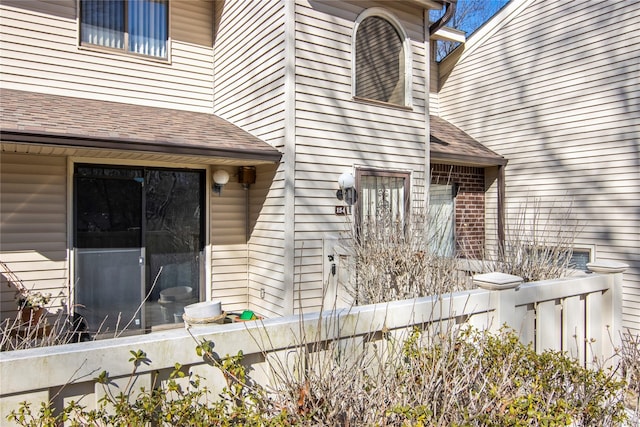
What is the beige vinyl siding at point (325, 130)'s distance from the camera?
531 cm

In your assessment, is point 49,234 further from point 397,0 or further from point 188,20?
point 397,0

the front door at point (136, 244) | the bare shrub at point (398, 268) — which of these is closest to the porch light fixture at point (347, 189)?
the bare shrub at point (398, 268)

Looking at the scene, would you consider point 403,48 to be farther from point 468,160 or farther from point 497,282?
point 497,282

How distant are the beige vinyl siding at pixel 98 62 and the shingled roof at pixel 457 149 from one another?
3.94 meters

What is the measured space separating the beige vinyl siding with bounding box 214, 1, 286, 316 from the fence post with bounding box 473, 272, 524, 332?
303cm

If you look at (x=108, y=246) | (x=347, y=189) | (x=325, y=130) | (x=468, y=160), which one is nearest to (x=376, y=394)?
(x=347, y=189)

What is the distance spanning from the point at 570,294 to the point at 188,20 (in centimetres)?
638

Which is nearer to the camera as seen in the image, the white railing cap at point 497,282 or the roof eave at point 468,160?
the white railing cap at point 497,282

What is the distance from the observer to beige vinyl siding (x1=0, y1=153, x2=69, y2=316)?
479cm

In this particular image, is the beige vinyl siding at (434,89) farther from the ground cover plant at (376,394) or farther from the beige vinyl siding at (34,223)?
the ground cover plant at (376,394)

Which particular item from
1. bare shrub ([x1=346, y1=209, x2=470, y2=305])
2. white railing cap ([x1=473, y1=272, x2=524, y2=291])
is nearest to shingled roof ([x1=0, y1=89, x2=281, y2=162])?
bare shrub ([x1=346, y1=209, x2=470, y2=305])

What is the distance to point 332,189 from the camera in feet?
18.4

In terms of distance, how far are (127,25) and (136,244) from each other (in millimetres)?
3213

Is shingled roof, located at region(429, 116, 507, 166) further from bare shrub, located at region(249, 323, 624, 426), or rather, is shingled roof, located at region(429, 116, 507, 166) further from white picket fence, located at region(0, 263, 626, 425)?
bare shrub, located at region(249, 323, 624, 426)
